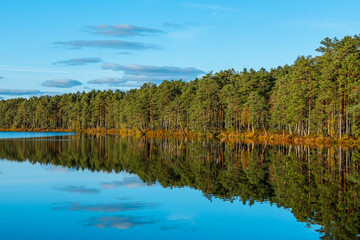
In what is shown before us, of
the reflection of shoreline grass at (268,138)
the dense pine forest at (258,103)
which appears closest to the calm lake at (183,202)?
the reflection of shoreline grass at (268,138)

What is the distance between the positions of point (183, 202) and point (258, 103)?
6914 cm

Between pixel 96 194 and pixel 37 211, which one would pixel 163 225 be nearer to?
pixel 37 211

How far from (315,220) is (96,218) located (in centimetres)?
982

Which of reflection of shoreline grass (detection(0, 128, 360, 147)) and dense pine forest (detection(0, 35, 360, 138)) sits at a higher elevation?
dense pine forest (detection(0, 35, 360, 138))

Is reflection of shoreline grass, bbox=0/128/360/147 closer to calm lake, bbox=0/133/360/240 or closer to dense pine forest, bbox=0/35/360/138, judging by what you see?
dense pine forest, bbox=0/35/360/138

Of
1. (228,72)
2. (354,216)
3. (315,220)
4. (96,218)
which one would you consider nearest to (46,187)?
(96,218)

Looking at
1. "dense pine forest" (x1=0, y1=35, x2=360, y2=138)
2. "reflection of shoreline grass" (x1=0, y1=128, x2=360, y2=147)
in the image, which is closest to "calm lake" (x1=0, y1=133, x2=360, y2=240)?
"reflection of shoreline grass" (x1=0, y1=128, x2=360, y2=147)

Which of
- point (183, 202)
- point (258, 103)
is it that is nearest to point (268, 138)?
point (258, 103)

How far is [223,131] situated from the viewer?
102 m

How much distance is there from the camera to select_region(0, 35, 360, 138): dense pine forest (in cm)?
6506

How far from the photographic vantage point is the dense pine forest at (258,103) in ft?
213

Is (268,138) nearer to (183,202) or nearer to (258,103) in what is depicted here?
(258,103)

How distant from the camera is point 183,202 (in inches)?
773

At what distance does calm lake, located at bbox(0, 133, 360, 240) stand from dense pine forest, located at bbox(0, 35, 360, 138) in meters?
34.3
